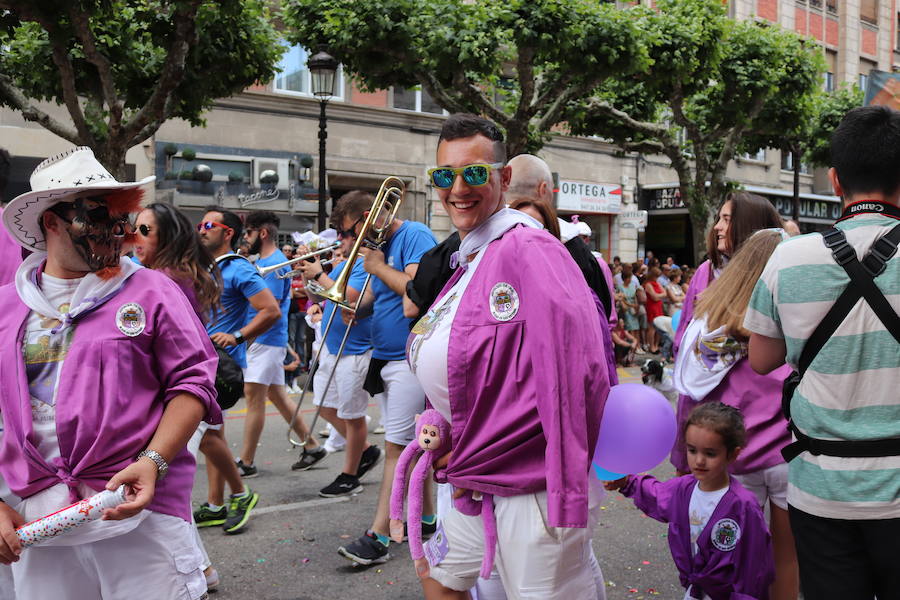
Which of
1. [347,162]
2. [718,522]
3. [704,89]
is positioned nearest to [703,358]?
[718,522]

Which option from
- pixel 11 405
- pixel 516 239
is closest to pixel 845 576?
pixel 516 239

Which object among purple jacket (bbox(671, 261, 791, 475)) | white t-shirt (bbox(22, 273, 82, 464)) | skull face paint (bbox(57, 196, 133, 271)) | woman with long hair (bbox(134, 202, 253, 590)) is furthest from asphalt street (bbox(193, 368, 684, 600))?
skull face paint (bbox(57, 196, 133, 271))

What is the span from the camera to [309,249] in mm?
6984

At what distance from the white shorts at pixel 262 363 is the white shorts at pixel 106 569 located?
4.37 metres

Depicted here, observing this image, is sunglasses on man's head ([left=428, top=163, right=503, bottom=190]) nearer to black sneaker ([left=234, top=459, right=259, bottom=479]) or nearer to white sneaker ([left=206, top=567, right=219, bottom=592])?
white sneaker ([left=206, top=567, right=219, bottom=592])

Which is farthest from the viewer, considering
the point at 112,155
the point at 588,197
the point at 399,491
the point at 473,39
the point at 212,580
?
the point at 588,197

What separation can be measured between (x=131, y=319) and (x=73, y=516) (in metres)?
0.59

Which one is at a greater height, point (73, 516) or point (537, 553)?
point (73, 516)

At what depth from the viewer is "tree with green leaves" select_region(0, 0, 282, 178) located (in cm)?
1002

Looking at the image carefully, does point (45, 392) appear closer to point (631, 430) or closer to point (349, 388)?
point (631, 430)

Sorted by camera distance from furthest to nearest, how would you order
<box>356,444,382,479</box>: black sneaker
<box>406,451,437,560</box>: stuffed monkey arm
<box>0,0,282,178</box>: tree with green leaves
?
1. <box>0,0,282,178</box>: tree with green leaves
2. <box>356,444,382,479</box>: black sneaker
3. <box>406,451,437,560</box>: stuffed monkey arm

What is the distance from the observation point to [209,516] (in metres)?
5.59

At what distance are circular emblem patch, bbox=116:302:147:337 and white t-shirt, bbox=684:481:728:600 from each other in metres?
2.49

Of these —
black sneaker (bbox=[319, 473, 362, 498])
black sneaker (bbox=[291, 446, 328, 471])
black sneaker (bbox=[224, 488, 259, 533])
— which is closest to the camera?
black sneaker (bbox=[224, 488, 259, 533])
